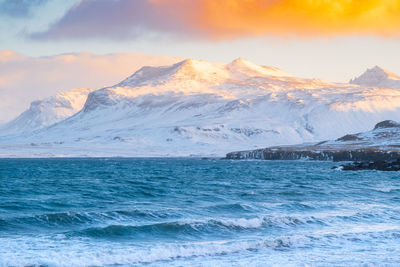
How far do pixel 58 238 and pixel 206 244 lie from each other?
8.68m

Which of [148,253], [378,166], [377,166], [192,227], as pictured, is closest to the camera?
[148,253]

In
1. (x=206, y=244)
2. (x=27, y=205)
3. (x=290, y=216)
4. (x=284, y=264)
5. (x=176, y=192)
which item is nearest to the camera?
(x=284, y=264)

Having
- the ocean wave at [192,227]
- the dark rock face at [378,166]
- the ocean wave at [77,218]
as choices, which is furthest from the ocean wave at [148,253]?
the dark rock face at [378,166]

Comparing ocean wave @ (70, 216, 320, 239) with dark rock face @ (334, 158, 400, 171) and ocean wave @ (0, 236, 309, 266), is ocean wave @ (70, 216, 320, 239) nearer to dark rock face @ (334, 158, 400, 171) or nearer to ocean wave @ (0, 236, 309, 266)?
ocean wave @ (0, 236, 309, 266)

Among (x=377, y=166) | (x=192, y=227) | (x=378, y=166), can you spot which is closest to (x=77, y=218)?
(x=192, y=227)

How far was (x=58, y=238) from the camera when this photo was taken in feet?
116

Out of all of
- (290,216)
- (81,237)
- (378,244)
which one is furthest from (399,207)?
(81,237)

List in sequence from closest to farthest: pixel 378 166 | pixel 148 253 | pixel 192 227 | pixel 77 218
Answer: pixel 148 253 < pixel 192 227 < pixel 77 218 < pixel 378 166

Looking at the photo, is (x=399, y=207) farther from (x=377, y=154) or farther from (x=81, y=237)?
(x=377, y=154)

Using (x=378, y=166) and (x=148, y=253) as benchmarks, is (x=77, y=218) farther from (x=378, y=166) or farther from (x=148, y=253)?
(x=378, y=166)

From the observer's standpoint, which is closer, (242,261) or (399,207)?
(242,261)

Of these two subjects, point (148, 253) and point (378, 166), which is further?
point (378, 166)

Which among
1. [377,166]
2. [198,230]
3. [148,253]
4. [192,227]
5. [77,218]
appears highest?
[77,218]

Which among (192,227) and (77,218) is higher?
(77,218)
